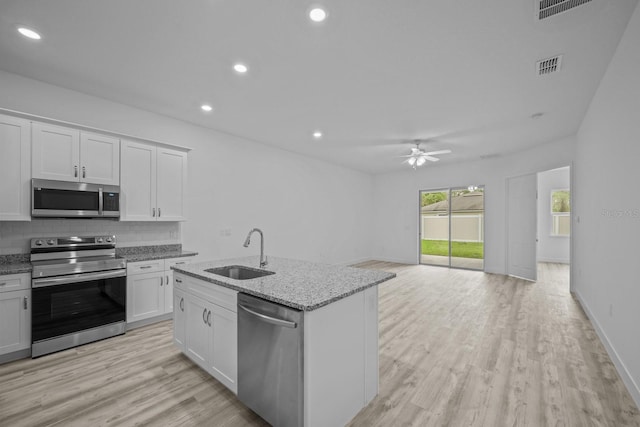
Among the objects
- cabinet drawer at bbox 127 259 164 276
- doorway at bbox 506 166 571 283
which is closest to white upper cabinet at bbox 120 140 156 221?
cabinet drawer at bbox 127 259 164 276

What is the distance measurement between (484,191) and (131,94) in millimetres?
7311

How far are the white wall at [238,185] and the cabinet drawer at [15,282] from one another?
175 centimetres

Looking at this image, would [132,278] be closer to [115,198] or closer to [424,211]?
[115,198]

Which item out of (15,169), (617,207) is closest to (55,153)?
(15,169)

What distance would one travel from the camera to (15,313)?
2525mm

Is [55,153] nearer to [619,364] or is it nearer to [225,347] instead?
[225,347]

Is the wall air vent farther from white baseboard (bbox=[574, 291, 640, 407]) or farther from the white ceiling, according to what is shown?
white baseboard (bbox=[574, 291, 640, 407])

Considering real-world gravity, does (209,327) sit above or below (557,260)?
above

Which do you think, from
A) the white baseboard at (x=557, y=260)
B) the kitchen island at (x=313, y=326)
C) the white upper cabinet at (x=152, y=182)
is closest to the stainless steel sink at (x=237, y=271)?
the kitchen island at (x=313, y=326)

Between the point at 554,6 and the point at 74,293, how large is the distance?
4838 millimetres

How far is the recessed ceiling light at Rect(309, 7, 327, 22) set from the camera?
1992mm

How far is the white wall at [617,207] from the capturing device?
2074mm

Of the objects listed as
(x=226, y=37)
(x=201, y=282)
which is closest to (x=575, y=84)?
(x=226, y=37)

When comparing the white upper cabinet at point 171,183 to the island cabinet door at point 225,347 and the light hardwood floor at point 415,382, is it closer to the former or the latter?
the light hardwood floor at point 415,382
